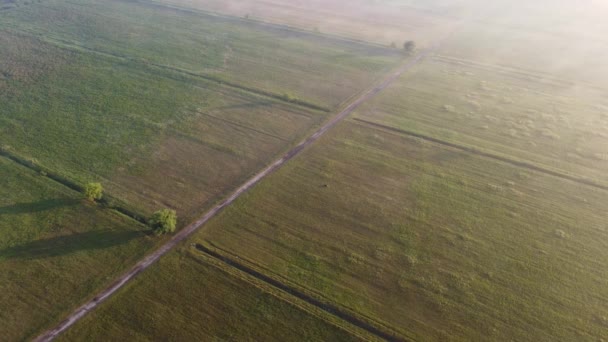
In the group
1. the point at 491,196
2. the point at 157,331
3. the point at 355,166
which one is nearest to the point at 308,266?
the point at 157,331

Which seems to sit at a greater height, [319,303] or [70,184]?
[70,184]

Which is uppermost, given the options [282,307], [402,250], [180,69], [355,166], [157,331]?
[180,69]

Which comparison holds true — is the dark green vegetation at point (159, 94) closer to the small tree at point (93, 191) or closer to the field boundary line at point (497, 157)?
the small tree at point (93, 191)

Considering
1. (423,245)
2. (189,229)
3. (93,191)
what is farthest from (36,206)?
(423,245)

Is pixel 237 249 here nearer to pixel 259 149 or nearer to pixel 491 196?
pixel 259 149

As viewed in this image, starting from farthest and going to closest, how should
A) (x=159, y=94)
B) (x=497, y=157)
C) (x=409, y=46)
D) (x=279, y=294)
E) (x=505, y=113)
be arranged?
(x=409, y=46) → (x=505, y=113) → (x=159, y=94) → (x=497, y=157) → (x=279, y=294)

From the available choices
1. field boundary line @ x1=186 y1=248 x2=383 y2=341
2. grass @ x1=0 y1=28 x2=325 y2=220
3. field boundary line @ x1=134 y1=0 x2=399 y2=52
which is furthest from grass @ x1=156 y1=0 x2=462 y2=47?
field boundary line @ x1=186 y1=248 x2=383 y2=341

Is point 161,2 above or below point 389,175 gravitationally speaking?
above

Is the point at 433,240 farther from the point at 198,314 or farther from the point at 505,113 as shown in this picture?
the point at 505,113
